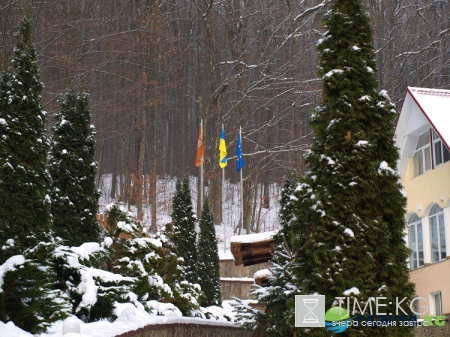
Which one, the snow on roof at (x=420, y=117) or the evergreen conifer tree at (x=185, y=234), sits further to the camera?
the evergreen conifer tree at (x=185, y=234)

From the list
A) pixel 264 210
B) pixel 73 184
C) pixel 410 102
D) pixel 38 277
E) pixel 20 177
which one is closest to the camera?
pixel 38 277

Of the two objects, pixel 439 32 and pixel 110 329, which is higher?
pixel 439 32

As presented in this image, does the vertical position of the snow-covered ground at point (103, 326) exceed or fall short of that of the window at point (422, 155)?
it falls short

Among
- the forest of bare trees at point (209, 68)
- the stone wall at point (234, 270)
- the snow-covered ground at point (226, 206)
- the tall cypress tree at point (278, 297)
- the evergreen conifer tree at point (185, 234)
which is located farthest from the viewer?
the snow-covered ground at point (226, 206)

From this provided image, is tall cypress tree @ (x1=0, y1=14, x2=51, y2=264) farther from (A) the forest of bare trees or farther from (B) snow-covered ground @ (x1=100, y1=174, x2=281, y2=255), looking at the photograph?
(B) snow-covered ground @ (x1=100, y1=174, x2=281, y2=255)

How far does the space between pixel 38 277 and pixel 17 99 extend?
156 inches

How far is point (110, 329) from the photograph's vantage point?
8320 millimetres

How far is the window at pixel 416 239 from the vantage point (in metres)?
20.8

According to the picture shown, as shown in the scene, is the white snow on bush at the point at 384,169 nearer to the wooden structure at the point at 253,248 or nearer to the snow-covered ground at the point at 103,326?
the snow-covered ground at the point at 103,326

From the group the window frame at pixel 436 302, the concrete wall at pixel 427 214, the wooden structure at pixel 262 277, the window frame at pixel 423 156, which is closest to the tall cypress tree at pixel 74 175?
the wooden structure at pixel 262 277

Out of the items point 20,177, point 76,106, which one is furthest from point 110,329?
point 76,106

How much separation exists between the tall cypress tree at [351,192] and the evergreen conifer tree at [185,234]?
1079cm

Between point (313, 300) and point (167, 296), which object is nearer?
point (313, 300)

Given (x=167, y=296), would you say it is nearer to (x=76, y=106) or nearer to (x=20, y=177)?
(x=20, y=177)
